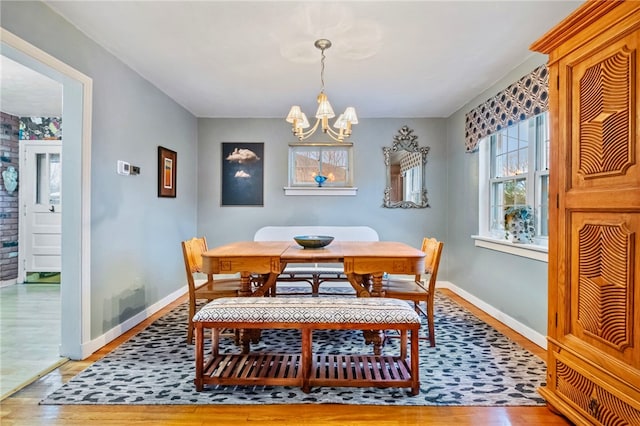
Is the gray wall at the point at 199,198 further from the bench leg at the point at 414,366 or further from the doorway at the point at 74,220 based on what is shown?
the bench leg at the point at 414,366

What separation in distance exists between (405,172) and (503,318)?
229cm

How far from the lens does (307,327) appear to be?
6.68ft

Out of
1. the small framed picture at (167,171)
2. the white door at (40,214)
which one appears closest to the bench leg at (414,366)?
the small framed picture at (167,171)

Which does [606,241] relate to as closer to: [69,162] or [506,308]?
[506,308]

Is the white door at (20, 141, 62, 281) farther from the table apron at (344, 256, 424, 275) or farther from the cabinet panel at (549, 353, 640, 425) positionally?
the cabinet panel at (549, 353, 640, 425)

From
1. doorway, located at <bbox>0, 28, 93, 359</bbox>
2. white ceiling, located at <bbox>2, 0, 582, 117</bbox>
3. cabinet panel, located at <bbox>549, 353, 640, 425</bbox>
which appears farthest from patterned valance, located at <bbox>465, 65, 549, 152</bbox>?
doorway, located at <bbox>0, 28, 93, 359</bbox>

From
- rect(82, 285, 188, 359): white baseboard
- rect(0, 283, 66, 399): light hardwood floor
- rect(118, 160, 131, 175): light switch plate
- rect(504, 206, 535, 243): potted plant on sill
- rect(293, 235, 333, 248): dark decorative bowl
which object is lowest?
rect(0, 283, 66, 399): light hardwood floor

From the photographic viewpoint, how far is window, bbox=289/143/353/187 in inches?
197

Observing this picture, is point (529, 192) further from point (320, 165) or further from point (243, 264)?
point (320, 165)

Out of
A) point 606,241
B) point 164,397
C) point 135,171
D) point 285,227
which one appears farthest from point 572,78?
point 285,227

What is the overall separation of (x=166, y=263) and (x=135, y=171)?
1.20 m

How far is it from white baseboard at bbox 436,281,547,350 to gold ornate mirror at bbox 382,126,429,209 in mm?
1241

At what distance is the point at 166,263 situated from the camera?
4.07 meters

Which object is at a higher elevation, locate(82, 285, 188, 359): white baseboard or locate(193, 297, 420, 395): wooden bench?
locate(193, 297, 420, 395): wooden bench
